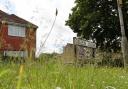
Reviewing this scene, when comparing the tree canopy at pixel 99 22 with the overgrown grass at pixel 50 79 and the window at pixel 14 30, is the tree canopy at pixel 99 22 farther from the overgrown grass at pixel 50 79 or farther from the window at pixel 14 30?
the overgrown grass at pixel 50 79

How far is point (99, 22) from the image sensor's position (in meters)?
51.4

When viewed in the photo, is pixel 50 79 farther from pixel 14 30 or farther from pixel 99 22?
pixel 14 30

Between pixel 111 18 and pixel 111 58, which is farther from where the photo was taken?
pixel 111 18

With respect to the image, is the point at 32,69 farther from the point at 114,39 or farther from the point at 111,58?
the point at 114,39

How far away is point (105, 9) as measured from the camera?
2047 inches

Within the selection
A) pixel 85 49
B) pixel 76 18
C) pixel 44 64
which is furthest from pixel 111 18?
pixel 44 64

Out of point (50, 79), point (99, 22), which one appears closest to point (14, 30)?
point (99, 22)

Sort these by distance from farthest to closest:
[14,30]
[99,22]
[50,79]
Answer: [14,30] < [99,22] < [50,79]

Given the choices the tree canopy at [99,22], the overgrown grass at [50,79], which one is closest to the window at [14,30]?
the tree canopy at [99,22]

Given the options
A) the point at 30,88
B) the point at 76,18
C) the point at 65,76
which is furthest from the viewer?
the point at 76,18

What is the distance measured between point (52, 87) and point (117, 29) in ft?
152

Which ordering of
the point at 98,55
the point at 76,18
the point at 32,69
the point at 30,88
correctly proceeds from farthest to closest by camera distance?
the point at 76,18 < the point at 98,55 < the point at 32,69 < the point at 30,88

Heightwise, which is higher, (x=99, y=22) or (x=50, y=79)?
(x=99, y=22)

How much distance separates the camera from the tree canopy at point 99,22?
5019 cm
